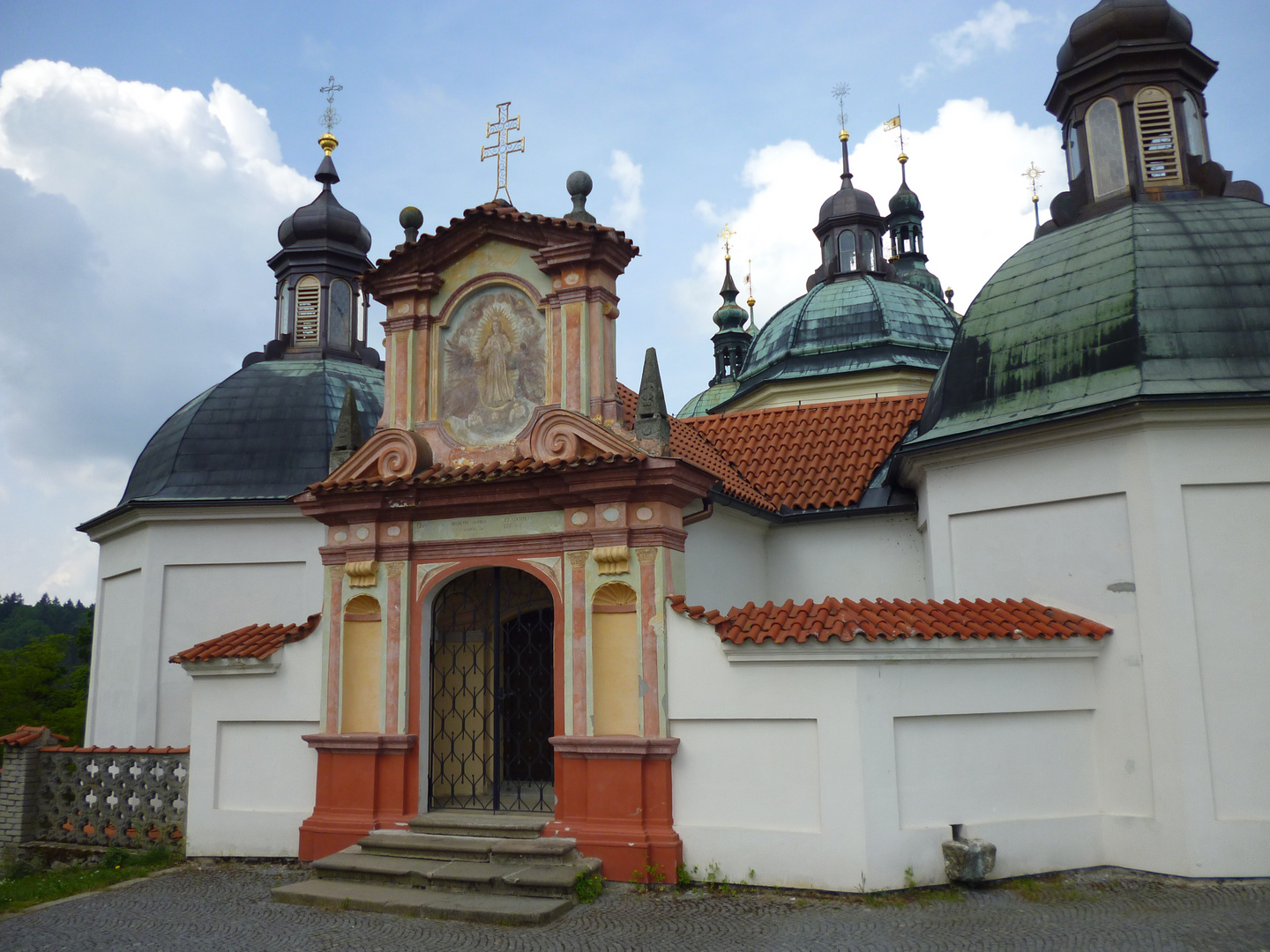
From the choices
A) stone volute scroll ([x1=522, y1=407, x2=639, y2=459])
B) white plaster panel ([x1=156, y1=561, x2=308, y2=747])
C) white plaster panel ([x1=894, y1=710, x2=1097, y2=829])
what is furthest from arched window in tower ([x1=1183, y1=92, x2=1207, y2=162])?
white plaster panel ([x1=156, y1=561, x2=308, y2=747])

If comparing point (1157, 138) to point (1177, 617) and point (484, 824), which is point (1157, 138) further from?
point (484, 824)

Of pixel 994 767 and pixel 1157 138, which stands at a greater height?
pixel 1157 138

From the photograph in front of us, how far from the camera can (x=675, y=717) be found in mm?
9195

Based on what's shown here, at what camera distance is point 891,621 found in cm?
888

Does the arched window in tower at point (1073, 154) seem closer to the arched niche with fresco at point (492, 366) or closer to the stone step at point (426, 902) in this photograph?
the arched niche with fresco at point (492, 366)

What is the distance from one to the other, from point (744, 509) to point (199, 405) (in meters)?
9.18

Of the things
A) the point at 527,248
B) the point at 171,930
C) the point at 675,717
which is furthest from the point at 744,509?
the point at 171,930

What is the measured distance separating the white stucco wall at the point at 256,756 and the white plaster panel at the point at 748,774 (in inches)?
164

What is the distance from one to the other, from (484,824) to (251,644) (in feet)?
11.6

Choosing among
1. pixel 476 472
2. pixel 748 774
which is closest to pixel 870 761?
pixel 748 774

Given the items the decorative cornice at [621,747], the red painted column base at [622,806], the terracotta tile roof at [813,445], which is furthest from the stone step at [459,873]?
Answer: the terracotta tile roof at [813,445]

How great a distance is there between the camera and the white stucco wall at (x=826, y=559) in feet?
39.5

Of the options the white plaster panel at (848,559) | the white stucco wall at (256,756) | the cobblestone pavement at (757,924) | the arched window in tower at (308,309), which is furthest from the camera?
the arched window in tower at (308,309)

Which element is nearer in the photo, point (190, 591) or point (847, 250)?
point (190, 591)
